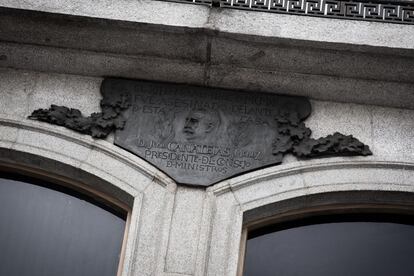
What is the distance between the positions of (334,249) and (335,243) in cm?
7

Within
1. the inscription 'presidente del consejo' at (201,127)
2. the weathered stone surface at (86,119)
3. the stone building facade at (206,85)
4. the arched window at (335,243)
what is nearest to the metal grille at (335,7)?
the stone building facade at (206,85)

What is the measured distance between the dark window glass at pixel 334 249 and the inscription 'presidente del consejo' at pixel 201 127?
0.70 m

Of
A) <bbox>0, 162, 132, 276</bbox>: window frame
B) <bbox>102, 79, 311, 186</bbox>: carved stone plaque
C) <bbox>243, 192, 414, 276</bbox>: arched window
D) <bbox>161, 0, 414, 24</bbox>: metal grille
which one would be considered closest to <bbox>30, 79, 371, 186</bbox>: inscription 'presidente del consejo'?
<bbox>102, 79, 311, 186</bbox>: carved stone plaque

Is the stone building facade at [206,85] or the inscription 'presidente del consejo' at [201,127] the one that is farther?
the inscription 'presidente del consejo' at [201,127]

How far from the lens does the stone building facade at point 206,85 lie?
9.12 metres

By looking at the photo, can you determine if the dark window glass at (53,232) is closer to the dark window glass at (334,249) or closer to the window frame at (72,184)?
the window frame at (72,184)

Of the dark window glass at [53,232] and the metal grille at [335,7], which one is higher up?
the metal grille at [335,7]

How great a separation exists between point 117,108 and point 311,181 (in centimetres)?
198

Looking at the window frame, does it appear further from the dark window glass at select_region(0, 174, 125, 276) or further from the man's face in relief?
the man's face in relief

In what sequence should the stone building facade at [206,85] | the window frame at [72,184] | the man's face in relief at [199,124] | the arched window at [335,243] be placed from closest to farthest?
the stone building facade at [206,85] < the arched window at [335,243] < the window frame at [72,184] < the man's face in relief at [199,124]

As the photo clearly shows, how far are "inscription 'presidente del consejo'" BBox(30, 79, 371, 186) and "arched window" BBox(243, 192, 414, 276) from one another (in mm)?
609

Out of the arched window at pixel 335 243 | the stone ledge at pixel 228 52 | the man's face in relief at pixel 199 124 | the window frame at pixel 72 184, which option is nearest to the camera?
the arched window at pixel 335 243

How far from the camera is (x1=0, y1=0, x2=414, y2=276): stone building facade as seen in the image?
29.9 ft

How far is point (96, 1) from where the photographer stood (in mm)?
9523
